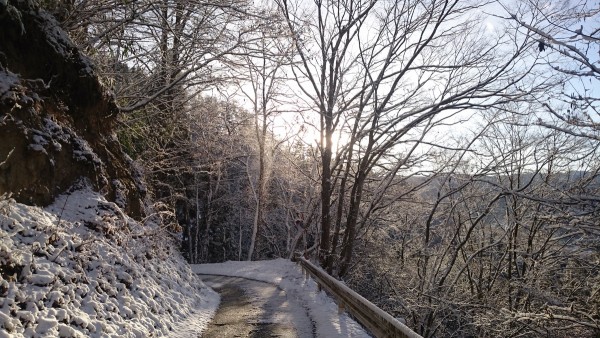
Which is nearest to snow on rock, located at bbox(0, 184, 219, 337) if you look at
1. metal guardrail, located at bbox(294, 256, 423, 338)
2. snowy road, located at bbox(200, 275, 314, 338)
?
snowy road, located at bbox(200, 275, 314, 338)

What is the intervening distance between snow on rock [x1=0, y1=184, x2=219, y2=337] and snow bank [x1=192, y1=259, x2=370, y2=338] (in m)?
2.48

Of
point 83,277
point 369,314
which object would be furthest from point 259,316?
point 83,277

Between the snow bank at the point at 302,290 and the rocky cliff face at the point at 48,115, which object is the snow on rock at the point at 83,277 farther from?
the snow bank at the point at 302,290

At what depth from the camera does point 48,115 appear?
7.60 m

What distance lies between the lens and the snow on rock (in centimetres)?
471

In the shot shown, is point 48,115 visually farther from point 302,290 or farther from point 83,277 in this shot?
point 302,290

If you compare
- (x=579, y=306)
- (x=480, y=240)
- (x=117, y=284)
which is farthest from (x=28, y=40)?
(x=480, y=240)

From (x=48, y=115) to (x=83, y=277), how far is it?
3340mm

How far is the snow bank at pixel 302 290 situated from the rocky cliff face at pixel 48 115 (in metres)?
5.25

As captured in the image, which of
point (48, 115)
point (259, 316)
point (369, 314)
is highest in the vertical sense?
point (48, 115)

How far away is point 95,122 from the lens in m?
9.70

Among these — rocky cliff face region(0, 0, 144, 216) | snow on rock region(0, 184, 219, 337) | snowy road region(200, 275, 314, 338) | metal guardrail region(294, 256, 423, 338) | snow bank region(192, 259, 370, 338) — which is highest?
rocky cliff face region(0, 0, 144, 216)

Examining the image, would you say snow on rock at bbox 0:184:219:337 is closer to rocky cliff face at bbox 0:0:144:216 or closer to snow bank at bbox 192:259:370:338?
rocky cliff face at bbox 0:0:144:216

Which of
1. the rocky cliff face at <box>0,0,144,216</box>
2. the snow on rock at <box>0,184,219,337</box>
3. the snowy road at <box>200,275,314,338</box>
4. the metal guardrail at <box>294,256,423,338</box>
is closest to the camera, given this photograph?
the snow on rock at <box>0,184,219,337</box>
